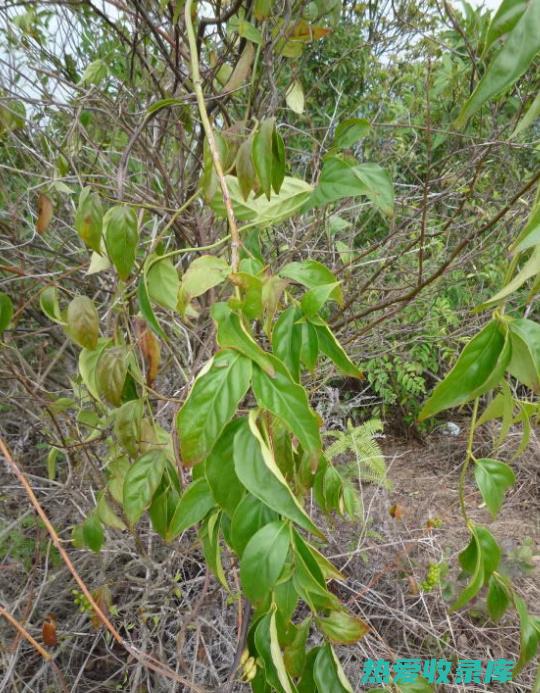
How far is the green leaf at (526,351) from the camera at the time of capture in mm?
392

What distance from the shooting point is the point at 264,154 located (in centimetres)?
52

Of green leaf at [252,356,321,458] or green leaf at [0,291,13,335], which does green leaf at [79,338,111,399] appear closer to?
green leaf at [0,291,13,335]

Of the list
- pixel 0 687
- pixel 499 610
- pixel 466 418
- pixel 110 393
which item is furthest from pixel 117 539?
pixel 466 418

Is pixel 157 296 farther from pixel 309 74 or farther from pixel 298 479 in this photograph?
pixel 309 74

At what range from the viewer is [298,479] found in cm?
59

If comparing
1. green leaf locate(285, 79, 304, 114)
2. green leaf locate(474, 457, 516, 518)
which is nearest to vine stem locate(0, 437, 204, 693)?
green leaf locate(474, 457, 516, 518)

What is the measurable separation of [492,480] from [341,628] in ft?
0.79

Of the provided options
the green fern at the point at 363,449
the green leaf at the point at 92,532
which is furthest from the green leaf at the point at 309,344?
the green fern at the point at 363,449

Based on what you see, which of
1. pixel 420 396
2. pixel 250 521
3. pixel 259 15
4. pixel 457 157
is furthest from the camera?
pixel 420 396

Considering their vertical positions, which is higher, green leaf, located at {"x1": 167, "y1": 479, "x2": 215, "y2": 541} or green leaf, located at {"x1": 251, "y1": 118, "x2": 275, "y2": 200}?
green leaf, located at {"x1": 251, "y1": 118, "x2": 275, "y2": 200}

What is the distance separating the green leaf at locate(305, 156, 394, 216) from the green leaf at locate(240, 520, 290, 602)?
41 cm

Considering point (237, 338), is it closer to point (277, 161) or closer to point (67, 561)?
point (277, 161)

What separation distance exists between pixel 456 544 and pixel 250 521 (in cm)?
183

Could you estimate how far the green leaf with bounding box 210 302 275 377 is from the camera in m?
0.38
